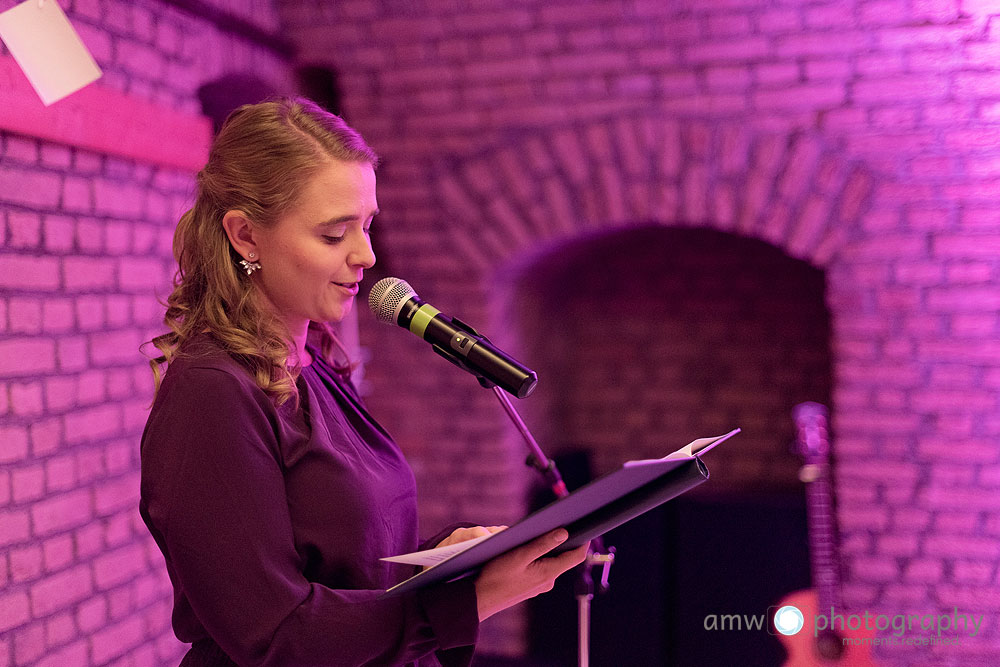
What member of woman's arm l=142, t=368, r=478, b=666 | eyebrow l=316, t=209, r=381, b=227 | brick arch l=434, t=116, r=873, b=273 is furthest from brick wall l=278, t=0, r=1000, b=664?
woman's arm l=142, t=368, r=478, b=666

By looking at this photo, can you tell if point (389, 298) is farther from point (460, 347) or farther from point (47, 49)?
point (47, 49)

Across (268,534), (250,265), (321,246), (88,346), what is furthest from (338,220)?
(88,346)

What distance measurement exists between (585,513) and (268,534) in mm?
394

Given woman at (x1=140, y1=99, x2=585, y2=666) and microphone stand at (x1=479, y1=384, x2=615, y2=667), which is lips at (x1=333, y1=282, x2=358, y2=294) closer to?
woman at (x1=140, y1=99, x2=585, y2=666)

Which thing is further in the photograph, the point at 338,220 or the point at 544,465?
the point at 544,465

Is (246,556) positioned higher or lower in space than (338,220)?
lower

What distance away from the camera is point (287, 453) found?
1.16 m

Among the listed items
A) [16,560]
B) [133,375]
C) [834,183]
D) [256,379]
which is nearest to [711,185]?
[834,183]

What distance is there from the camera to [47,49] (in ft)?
6.40

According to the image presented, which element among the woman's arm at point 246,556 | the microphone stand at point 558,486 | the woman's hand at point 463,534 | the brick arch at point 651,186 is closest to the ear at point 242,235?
the woman's arm at point 246,556

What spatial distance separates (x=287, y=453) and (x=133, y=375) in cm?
146

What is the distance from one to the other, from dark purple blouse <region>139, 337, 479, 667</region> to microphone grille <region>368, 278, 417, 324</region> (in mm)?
187

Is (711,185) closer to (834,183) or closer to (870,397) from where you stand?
(834,183)

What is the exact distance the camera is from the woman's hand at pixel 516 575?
42.5 inches
